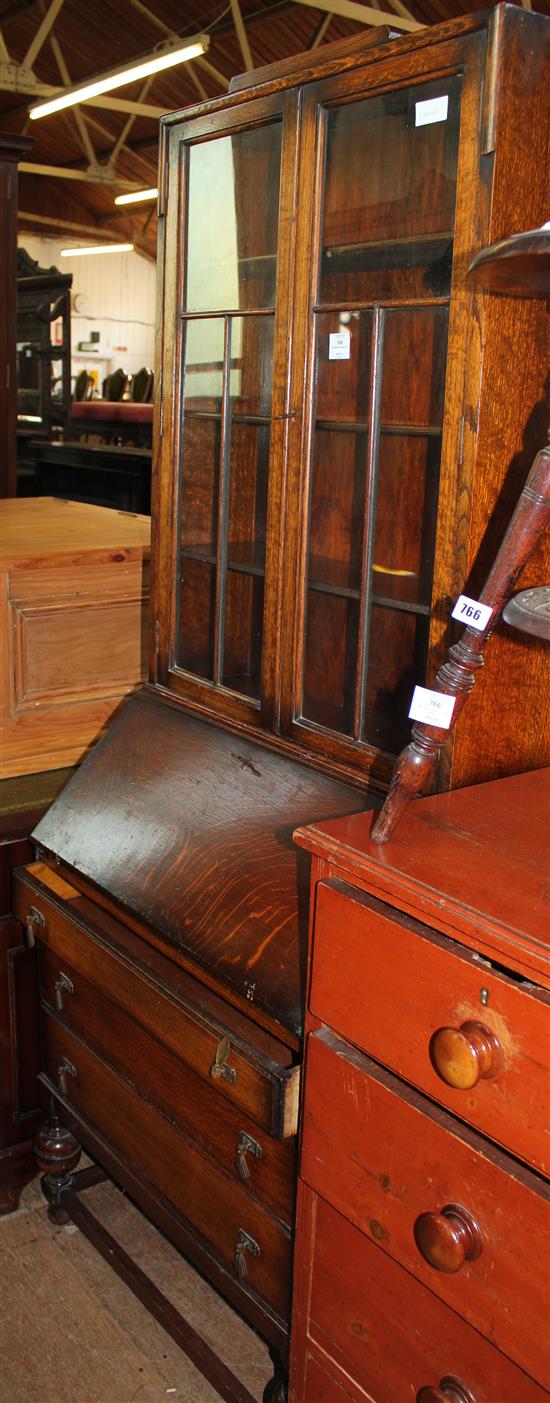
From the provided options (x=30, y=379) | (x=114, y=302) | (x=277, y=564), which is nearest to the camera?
(x=277, y=564)

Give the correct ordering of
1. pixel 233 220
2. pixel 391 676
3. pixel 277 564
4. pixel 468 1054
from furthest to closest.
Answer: pixel 233 220 → pixel 277 564 → pixel 391 676 → pixel 468 1054

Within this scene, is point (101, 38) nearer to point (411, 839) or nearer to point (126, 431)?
point (126, 431)

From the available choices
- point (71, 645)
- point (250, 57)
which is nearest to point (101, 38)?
point (250, 57)

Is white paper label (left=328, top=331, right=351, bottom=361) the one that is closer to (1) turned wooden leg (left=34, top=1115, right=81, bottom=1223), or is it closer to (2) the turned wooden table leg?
(2) the turned wooden table leg

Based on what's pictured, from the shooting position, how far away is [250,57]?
9633mm

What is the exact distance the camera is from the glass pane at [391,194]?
1.49 m

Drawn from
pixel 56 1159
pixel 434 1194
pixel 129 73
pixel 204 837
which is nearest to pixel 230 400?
pixel 204 837

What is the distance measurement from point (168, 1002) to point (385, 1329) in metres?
0.54

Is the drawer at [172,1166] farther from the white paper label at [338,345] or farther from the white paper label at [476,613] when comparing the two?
the white paper label at [338,345]

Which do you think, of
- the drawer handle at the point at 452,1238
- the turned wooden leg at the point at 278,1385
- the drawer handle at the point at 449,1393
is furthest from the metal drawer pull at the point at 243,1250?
the drawer handle at the point at 452,1238

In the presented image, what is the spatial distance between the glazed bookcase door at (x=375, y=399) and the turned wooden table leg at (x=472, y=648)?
0.32 metres

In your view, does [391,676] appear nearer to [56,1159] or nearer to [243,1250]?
[243,1250]

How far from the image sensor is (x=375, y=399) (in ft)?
5.37

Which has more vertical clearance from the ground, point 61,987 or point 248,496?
point 248,496
